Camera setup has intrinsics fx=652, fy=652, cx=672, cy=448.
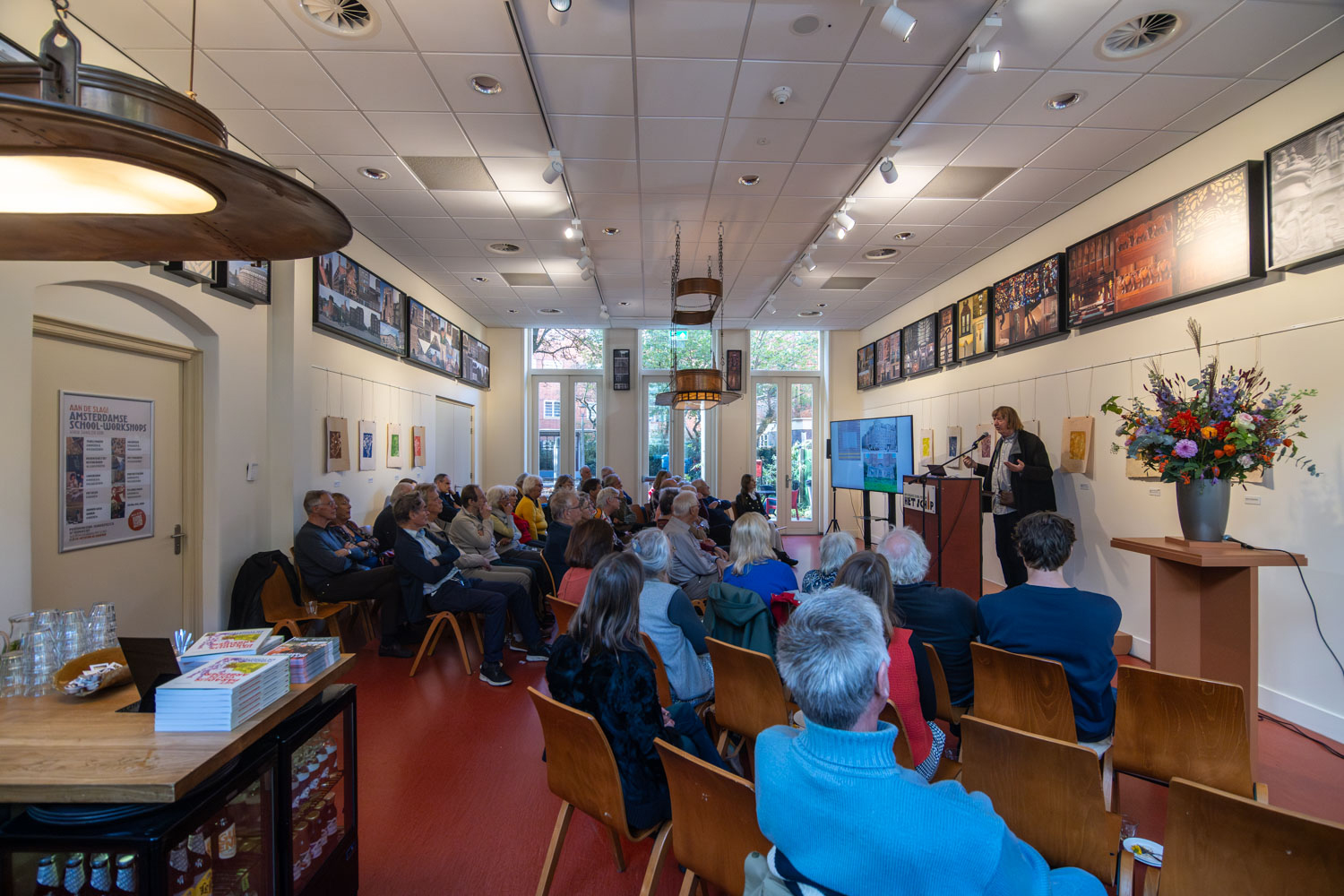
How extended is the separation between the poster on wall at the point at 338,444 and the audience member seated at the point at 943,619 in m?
5.45

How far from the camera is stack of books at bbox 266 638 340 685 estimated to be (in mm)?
2059

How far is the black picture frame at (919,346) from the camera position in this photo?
8.99 metres

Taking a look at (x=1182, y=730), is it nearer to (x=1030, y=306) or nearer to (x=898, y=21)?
(x=898, y=21)

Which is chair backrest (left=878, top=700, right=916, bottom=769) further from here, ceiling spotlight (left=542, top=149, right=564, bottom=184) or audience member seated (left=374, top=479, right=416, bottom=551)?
audience member seated (left=374, top=479, right=416, bottom=551)

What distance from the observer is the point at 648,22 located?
3.44 metres

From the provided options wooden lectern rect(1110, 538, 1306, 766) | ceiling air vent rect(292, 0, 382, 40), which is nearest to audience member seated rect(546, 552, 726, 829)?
wooden lectern rect(1110, 538, 1306, 766)

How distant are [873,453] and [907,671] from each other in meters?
6.98

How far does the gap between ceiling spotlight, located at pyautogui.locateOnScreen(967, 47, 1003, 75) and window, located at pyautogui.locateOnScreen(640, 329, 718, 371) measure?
8966 millimetres

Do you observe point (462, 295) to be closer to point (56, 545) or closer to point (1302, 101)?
point (56, 545)

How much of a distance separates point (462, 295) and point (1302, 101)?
8922 mm

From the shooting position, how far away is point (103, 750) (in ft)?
→ 5.36

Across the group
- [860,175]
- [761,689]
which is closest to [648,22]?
[860,175]

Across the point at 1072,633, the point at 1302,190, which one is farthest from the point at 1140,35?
the point at 1072,633

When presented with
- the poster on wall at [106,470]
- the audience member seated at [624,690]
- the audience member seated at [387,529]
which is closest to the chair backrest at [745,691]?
the audience member seated at [624,690]
